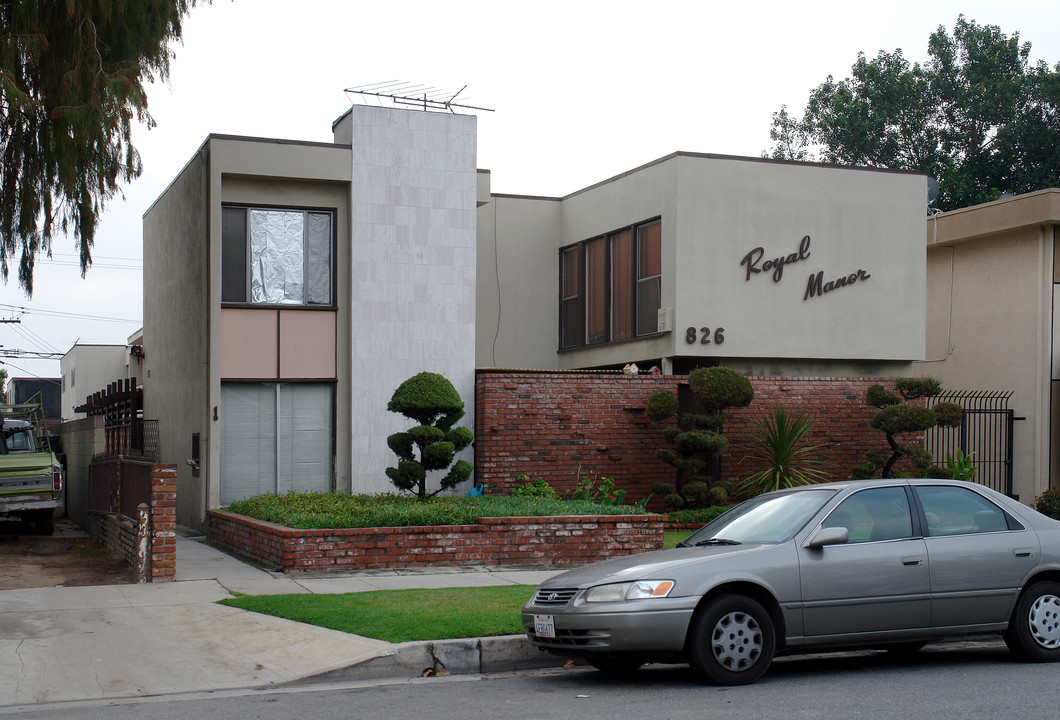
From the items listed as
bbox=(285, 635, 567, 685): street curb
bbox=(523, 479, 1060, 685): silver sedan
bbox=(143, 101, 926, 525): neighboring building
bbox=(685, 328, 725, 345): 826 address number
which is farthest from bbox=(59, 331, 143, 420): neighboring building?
bbox=(523, 479, 1060, 685): silver sedan

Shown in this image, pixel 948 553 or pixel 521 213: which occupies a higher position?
pixel 521 213

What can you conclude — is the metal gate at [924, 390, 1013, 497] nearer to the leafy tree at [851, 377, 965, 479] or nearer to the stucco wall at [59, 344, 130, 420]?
the leafy tree at [851, 377, 965, 479]

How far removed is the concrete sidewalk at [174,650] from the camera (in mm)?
8039

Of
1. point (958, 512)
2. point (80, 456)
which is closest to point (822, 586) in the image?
point (958, 512)

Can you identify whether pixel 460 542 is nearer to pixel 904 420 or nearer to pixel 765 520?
pixel 765 520

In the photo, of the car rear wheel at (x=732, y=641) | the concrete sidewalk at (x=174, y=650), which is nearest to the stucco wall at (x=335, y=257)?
the concrete sidewalk at (x=174, y=650)

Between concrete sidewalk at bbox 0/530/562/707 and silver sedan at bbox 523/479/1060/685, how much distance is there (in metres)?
0.99

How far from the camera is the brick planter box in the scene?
41.8 ft

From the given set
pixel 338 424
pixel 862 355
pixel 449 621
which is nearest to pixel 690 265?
pixel 862 355

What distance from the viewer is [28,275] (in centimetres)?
1364

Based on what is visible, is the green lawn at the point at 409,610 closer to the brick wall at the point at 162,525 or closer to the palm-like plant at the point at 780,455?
the brick wall at the point at 162,525

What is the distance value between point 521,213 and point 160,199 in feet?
25.2

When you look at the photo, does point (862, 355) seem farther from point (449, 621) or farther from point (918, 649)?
point (449, 621)

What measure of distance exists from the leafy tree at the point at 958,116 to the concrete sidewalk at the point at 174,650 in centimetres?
3474
